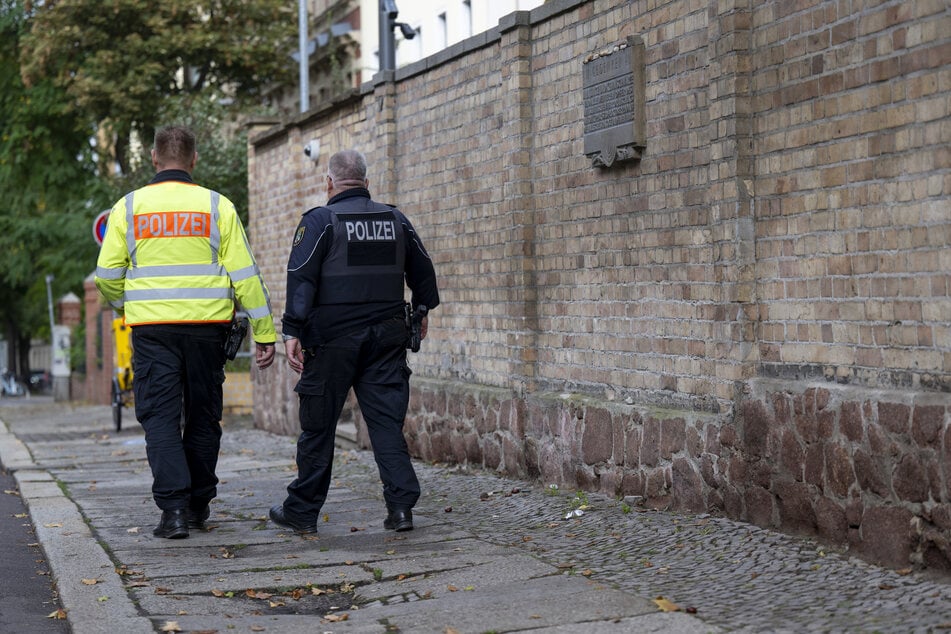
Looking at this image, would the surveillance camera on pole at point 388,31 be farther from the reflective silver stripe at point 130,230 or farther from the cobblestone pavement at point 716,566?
the reflective silver stripe at point 130,230

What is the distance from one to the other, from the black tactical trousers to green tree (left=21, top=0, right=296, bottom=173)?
75.4 feet

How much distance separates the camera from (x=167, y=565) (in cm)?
695

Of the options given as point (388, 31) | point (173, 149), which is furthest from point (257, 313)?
point (388, 31)

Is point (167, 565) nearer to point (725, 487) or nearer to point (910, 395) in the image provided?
point (725, 487)

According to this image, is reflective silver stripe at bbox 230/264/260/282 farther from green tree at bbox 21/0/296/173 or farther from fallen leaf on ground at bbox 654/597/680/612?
green tree at bbox 21/0/296/173

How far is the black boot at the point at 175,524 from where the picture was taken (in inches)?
301

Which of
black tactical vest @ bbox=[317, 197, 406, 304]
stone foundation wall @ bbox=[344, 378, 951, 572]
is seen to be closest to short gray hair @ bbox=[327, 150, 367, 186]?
black tactical vest @ bbox=[317, 197, 406, 304]

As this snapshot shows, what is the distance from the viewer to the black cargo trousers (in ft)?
25.1

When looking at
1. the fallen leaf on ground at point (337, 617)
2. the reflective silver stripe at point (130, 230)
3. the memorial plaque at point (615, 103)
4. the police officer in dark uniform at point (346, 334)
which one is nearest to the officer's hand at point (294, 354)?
the police officer in dark uniform at point (346, 334)

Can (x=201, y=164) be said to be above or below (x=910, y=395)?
above

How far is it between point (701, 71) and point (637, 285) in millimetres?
1394

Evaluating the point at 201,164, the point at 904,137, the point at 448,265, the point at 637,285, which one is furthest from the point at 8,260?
the point at 904,137

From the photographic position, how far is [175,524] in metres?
7.64

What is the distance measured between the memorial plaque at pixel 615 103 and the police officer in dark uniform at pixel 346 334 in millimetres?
1607
